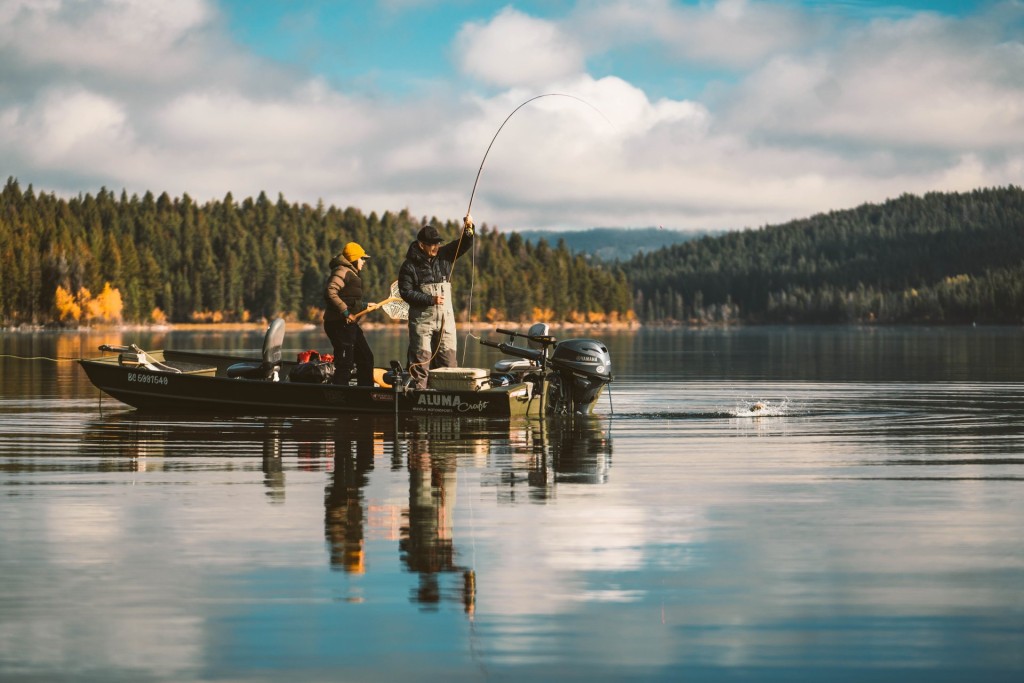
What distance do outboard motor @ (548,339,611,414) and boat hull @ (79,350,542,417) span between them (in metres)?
0.60

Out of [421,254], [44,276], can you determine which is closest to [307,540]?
[421,254]

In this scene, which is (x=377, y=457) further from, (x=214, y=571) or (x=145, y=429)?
(x=214, y=571)

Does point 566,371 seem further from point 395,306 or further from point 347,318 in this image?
point 347,318

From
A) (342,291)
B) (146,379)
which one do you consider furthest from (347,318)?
(146,379)

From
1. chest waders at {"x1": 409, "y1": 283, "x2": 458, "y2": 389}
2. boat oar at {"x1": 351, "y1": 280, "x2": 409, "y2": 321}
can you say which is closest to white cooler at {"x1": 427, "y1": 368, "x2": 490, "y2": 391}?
chest waders at {"x1": 409, "y1": 283, "x2": 458, "y2": 389}

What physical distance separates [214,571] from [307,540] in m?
1.37

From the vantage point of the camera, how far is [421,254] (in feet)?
75.6

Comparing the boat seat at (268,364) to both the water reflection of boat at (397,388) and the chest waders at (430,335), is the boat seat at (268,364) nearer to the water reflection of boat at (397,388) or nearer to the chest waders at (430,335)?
the water reflection of boat at (397,388)

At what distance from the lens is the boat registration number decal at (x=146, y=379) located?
2609 cm

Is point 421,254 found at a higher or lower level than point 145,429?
higher

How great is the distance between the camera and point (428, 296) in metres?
23.0

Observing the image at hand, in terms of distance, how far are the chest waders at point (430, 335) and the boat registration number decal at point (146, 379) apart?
5.15m

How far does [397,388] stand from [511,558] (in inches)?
513

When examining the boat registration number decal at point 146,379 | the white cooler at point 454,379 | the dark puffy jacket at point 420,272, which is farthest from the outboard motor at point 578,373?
the boat registration number decal at point 146,379
